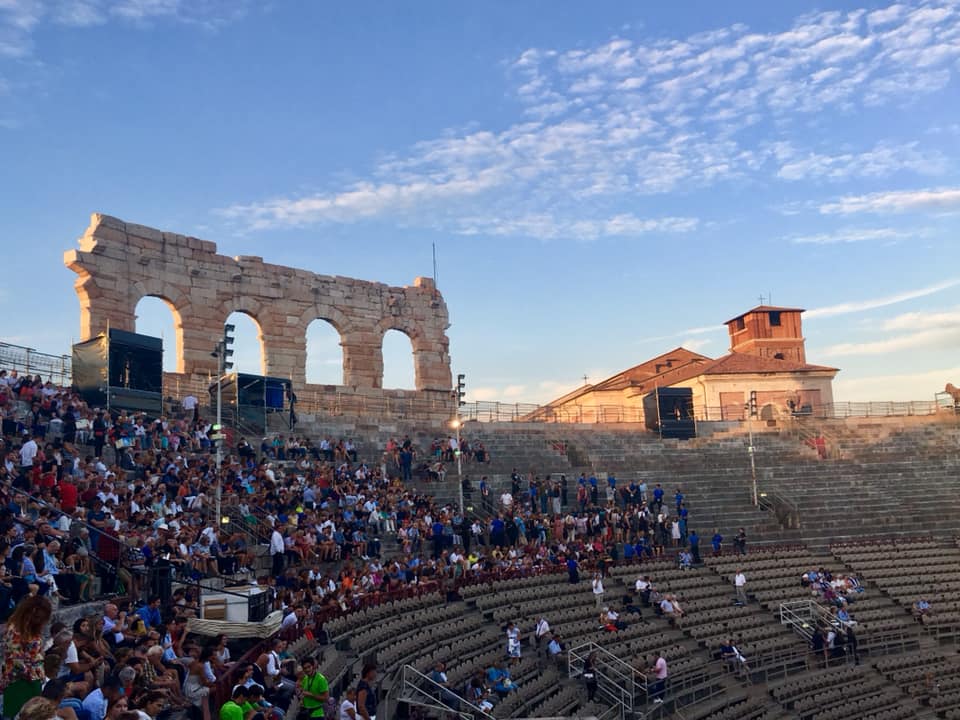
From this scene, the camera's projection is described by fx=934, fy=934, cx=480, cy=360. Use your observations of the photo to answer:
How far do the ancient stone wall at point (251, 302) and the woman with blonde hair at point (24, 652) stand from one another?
24.3m

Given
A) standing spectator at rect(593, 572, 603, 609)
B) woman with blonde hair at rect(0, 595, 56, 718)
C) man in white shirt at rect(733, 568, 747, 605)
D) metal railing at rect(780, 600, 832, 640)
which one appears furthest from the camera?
man in white shirt at rect(733, 568, 747, 605)

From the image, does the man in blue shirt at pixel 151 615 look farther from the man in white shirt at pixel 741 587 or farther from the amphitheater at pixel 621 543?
the man in white shirt at pixel 741 587

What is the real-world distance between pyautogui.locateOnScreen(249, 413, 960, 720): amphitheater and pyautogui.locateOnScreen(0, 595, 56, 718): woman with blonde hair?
22.2 feet

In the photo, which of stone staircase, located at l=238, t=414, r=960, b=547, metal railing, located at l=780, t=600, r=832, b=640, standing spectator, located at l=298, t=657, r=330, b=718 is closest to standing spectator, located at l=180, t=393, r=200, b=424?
stone staircase, located at l=238, t=414, r=960, b=547

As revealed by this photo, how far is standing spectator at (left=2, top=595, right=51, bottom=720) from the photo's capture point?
26.0 ft

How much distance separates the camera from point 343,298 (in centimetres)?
3806

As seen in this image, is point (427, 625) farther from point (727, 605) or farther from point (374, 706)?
point (727, 605)

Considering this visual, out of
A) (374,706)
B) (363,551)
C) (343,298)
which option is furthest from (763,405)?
(374,706)

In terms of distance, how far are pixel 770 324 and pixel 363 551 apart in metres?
46.1

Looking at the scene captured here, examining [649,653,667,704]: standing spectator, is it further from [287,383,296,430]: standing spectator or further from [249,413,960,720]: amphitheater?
[287,383,296,430]: standing spectator

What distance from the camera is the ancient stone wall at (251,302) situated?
31.6 metres

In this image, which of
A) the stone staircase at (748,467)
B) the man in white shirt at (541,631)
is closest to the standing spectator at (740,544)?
the stone staircase at (748,467)

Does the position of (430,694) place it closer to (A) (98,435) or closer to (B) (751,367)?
(A) (98,435)

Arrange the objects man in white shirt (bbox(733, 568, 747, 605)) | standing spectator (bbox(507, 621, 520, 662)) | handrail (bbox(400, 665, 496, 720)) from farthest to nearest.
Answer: man in white shirt (bbox(733, 568, 747, 605))
standing spectator (bbox(507, 621, 520, 662))
handrail (bbox(400, 665, 496, 720))
